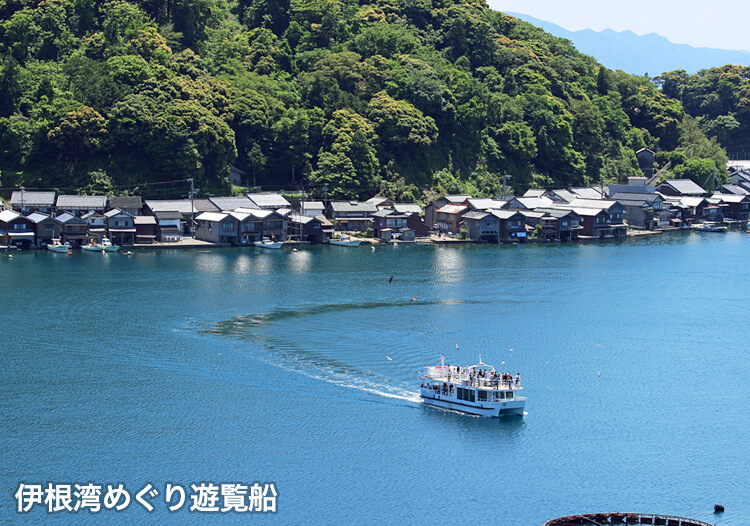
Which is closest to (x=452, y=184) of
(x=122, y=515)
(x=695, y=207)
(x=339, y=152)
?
(x=339, y=152)

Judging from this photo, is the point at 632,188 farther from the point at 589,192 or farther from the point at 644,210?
the point at 644,210

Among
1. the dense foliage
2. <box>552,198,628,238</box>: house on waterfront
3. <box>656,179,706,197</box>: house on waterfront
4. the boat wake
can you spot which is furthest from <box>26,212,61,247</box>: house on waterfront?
the dense foliage

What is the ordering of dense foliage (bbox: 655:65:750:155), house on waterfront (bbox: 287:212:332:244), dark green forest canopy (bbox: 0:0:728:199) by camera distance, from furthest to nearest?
dense foliage (bbox: 655:65:750:155), dark green forest canopy (bbox: 0:0:728:199), house on waterfront (bbox: 287:212:332:244)

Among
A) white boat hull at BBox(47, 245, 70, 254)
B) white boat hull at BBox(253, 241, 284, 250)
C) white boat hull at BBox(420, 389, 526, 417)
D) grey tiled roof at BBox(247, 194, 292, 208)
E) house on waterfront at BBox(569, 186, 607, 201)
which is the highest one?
house on waterfront at BBox(569, 186, 607, 201)

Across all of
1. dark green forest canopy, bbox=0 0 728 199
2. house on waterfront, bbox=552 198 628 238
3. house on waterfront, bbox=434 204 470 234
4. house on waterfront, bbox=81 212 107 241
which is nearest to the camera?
house on waterfront, bbox=81 212 107 241

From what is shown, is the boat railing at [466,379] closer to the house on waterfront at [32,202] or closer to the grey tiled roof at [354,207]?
the grey tiled roof at [354,207]

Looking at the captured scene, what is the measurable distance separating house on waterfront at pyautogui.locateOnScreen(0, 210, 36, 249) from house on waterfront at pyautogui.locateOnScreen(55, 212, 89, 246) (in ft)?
6.05

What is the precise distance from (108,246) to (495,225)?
28179mm

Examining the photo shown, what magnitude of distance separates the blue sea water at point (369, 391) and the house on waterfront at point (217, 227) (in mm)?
9504

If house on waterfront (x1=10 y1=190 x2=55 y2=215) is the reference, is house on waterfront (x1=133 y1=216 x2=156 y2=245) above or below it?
below

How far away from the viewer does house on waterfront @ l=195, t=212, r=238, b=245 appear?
6003cm

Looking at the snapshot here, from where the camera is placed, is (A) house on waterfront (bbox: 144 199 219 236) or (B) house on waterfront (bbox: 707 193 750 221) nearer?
(A) house on waterfront (bbox: 144 199 219 236)

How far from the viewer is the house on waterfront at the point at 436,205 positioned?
6862cm

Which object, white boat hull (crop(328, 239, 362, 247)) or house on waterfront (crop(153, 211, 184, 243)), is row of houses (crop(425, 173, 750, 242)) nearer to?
white boat hull (crop(328, 239, 362, 247))
